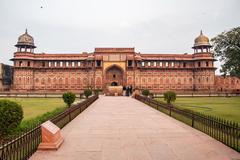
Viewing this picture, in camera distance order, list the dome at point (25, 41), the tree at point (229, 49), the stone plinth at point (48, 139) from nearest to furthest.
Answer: the stone plinth at point (48, 139)
the tree at point (229, 49)
the dome at point (25, 41)

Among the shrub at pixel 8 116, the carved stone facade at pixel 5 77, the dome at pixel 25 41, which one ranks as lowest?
the shrub at pixel 8 116

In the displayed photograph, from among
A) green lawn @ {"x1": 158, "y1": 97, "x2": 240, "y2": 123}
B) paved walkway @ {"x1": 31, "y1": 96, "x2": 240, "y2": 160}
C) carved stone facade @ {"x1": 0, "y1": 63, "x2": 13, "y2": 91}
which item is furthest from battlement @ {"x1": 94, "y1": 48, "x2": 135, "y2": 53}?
paved walkway @ {"x1": 31, "y1": 96, "x2": 240, "y2": 160}

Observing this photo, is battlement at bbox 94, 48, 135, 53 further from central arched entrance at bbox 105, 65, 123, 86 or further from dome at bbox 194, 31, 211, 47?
dome at bbox 194, 31, 211, 47

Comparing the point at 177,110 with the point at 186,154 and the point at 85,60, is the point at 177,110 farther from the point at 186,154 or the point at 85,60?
the point at 85,60

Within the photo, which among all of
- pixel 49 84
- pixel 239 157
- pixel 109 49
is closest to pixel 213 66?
pixel 109 49

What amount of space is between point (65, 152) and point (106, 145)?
1157 mm

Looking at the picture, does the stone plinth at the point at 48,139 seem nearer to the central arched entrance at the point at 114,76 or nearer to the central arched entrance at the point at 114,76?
the central arched entrance at the point at 114,76

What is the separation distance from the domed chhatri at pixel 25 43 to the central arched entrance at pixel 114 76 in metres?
17.1

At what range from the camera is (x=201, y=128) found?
8484 millimetres

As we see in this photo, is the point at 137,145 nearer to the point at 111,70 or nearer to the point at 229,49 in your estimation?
the point at 229,49

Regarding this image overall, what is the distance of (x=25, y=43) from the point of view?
48.4m

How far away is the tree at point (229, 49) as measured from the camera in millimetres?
17531

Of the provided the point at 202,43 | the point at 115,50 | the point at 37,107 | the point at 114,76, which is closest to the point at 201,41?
the point at 202,43

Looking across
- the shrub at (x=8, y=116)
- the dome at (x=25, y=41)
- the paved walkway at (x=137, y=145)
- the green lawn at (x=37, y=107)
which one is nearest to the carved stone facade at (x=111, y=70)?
the dome at (x=25, y=41)
